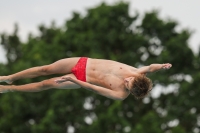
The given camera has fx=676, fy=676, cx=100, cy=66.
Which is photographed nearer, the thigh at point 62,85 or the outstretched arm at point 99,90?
the outstretched arm at point 99,90

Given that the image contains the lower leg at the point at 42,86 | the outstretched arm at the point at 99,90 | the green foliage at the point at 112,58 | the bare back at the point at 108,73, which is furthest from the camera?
the green foliage at the point at 112,58

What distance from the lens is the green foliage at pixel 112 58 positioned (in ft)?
107

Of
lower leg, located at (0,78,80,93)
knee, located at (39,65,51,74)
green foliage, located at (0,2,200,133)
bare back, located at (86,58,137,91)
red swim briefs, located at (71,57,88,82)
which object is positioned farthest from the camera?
green foliage, located at (0,2,200,133)

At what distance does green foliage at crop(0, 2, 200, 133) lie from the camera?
32562 millimetres

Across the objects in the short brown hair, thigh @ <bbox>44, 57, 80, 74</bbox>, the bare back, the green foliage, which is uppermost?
the green foliage

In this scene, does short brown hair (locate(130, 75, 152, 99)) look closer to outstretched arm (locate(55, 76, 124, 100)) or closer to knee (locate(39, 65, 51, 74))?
outstretched arm (locate(55, 76, 124, 100))

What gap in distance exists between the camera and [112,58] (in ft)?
110

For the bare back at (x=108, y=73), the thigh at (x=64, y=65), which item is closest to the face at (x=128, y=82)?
the bare back at (x=108, y=73)

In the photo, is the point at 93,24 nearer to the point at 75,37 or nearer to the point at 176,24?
the point at 75,37

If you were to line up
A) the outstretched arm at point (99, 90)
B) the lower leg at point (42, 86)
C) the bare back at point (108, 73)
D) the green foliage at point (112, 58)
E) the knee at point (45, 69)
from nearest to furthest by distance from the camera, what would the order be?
the outstretched arm at point (99, 90) → the bare back at point (108, 73) → the lower leg at point (42, 86) → the knee at point (45, 69) → the green foliage at point (112, 58)

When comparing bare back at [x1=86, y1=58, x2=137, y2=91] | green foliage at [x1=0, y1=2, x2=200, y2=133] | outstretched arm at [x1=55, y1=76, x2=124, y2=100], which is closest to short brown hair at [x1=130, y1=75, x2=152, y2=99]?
bare back at [x1=86, y1=58, x2=137, y2=91]

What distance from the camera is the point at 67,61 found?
13.5 meters

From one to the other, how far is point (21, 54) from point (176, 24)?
8594 mm

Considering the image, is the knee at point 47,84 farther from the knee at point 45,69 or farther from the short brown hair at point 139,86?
the short brown hair at point 139,86
